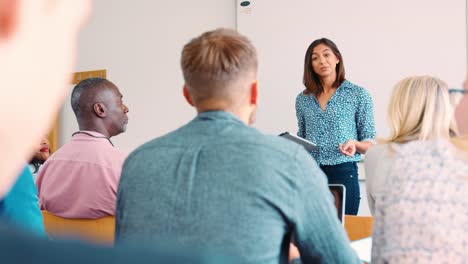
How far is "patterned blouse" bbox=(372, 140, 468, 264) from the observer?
1.58 m

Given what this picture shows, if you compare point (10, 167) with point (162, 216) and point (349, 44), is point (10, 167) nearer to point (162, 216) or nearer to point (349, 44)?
point (162, 216)

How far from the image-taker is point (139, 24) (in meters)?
5.37

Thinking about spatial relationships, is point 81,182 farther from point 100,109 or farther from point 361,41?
point 361,41

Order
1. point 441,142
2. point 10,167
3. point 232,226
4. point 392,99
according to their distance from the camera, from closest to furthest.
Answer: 1. point 10,167
2. point 232,226
3. point 441,142
4. point 392,99

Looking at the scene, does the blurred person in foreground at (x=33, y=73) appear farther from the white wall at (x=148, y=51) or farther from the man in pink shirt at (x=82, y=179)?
A: the white wall at (x=148, y=51)

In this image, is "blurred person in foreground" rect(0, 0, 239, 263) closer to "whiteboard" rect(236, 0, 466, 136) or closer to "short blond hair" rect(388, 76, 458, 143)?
"short blond hair" rect(388, 76, 458, 143)

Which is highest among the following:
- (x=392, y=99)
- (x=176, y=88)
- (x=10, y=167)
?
(x=10, y=167)

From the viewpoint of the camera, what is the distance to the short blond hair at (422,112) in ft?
6.30

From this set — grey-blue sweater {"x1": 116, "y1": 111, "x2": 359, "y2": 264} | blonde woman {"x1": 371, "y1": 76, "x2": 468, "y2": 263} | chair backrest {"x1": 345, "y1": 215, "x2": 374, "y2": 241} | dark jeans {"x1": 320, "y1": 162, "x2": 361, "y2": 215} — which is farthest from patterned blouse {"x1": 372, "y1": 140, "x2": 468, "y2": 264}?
dark jeans {"x1": 320, "y1": 162, "x2": 361, "y2": 215}

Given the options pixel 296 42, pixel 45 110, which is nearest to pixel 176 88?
pixel 296 42

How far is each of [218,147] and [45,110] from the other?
969mm

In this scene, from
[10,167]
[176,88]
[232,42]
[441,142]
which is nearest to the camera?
[10,167]

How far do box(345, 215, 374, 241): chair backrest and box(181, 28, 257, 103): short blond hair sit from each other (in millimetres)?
1272

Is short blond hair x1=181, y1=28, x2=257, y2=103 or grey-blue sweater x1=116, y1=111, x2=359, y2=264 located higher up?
short blond hair x1=181, y1=28, x2=257, y2=103
